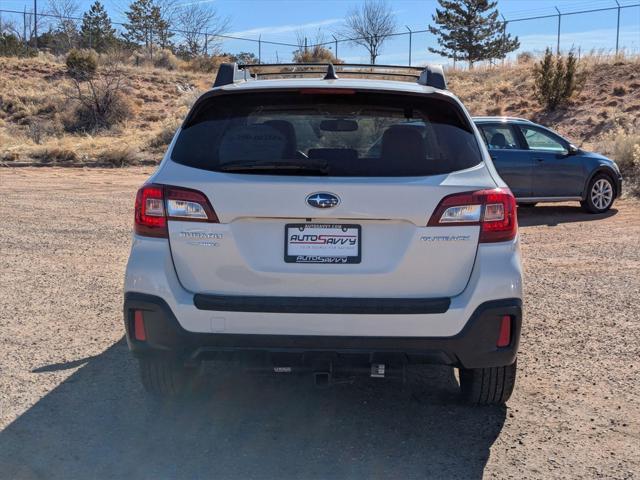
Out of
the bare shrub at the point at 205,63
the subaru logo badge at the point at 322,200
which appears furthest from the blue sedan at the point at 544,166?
the bare shrub at the point at 205,63

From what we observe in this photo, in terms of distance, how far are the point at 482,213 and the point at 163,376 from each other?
201 cm

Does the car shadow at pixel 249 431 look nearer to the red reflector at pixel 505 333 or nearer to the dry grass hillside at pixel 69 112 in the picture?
the red reflector at pixel 505 333

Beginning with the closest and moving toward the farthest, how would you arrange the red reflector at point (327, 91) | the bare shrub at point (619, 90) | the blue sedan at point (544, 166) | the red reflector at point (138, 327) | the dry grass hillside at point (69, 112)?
the red reflector at point (138, 327) < the red reflector at point (327, 91) < the blue sedan at point (544, 166) < the dry grass hillside at point (69, 112) < the bare shrub at point (619, 90)

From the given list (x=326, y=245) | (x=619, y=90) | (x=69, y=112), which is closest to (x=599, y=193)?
(x=326, y=245)

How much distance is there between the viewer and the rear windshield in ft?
12.6

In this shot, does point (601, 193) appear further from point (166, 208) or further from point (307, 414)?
point (166, 208)

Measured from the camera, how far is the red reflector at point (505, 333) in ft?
12.7

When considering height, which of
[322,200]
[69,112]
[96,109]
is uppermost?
[96,109]

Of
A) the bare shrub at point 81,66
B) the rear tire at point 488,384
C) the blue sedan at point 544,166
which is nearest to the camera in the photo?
the rear tire at point 488,384

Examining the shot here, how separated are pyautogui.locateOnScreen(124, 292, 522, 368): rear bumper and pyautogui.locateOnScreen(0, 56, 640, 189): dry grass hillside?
14.7m

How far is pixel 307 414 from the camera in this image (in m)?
4.48

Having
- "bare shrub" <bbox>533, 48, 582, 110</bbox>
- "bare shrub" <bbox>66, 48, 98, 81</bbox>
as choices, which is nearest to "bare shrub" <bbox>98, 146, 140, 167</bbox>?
"bare shrub" <bbox>533, 48, 582, 110</bbox>

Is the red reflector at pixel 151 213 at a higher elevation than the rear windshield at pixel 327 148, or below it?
below

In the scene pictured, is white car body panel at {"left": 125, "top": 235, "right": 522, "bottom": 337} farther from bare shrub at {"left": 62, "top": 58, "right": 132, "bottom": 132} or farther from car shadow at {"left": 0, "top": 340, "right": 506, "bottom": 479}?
bare shrub at {"left": 62, "top": 58, "right": 132, "bottom": 132}
